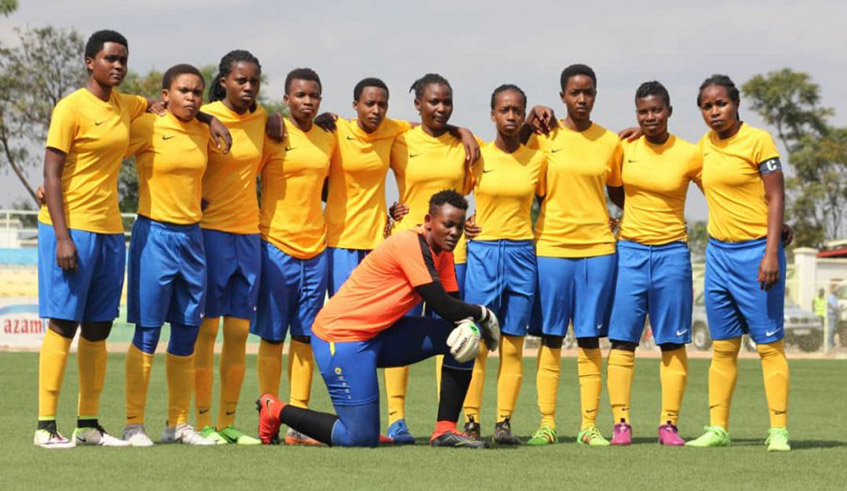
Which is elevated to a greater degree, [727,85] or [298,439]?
[727,85]

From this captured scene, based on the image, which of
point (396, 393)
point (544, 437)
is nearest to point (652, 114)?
point (544, 437)

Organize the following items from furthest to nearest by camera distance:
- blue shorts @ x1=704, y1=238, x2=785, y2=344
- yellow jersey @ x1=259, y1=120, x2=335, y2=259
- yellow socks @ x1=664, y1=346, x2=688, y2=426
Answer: yellow socks @ x1=664, y1=346, x2=688, y2=426 < yellow jersey @ x1=259, y1=120, x2=335, y2=259 < blue shorts @ x1=704, y1=238, x2=785, y2=344

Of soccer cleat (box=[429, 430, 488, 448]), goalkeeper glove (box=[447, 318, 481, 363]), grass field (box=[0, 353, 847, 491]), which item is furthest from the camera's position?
soccer cleat (box=[429, 430, 488, 448])

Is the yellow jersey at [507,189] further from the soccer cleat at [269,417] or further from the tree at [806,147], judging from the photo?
the tree at [806,147]

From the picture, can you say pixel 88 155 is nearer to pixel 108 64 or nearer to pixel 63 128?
pixel 63 128

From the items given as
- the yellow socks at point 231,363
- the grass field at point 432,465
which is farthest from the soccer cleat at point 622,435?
the yellow socks at point 231,363

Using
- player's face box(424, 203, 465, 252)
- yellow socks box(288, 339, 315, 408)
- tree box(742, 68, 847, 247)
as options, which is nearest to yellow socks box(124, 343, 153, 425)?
yellow socks box(288, 339, 315, 408)

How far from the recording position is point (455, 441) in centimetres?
928

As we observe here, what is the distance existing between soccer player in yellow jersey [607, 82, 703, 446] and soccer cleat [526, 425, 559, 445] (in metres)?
0.44

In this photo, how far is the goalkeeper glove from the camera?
8.91 meters

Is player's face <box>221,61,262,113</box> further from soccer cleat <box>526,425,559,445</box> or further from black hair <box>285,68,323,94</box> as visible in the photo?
soccer cleat <box>526,425,559,445</box>

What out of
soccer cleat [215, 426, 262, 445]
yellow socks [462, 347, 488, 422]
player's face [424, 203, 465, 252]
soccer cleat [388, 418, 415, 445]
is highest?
player's face [424, 203, 465, 252]

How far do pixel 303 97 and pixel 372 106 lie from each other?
52 centimetres

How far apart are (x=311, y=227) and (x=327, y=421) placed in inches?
59.9
